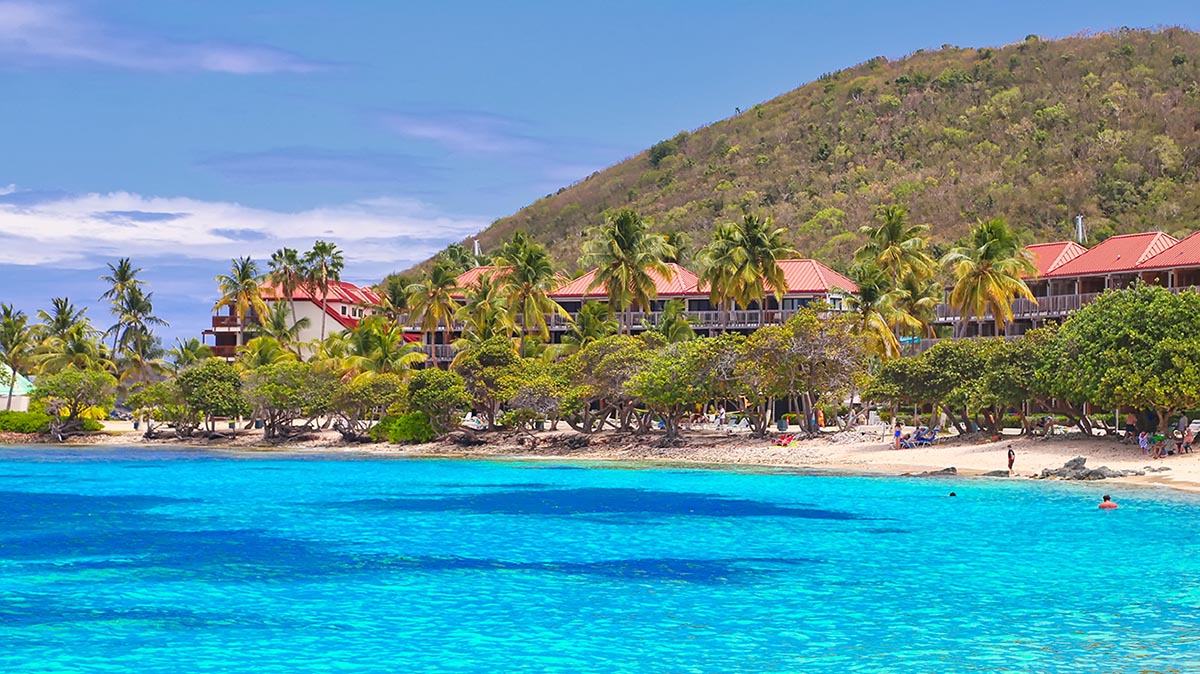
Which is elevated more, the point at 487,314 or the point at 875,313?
the point at 487,314

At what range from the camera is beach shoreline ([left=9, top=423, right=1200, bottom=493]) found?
160 ft

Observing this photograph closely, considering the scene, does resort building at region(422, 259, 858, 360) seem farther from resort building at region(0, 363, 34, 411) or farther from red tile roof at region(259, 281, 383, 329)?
resort building at region(0, 363, 34, 411)

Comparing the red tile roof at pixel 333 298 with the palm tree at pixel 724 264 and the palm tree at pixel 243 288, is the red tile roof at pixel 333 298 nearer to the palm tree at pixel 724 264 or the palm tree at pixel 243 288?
the palm tree at pixel 243 288

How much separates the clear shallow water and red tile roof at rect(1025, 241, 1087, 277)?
42.3 meters

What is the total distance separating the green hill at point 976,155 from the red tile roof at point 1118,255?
31477mm

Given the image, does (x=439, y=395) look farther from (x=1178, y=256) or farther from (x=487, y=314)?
(x=1178, y=256)

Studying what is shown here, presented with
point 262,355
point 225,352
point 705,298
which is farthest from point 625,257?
point 225,352

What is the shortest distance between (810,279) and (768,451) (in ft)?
104

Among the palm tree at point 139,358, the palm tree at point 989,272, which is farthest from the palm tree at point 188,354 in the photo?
the palm tree at point 989,272

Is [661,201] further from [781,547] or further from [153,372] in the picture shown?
[781,547]

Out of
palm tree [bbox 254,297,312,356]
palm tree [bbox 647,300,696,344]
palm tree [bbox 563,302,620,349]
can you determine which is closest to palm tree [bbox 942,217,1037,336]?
palm tree [bbox 647,300,696,344]

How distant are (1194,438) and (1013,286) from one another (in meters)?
21.4

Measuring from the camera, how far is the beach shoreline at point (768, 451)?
4884 centimetres

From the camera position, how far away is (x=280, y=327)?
94.2 m
